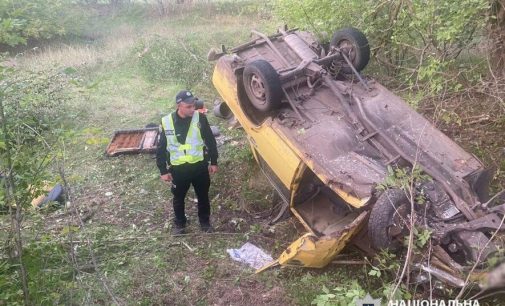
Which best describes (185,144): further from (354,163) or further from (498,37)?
(498,37)

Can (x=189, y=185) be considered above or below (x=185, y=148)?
below

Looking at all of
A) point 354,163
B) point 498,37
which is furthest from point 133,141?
point 498,37

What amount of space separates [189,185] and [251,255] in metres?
1.08

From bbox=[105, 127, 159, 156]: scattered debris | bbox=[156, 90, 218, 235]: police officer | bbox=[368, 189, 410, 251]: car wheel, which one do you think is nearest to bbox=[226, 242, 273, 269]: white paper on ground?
bbox=[156, 90, 218, 235]: police officer

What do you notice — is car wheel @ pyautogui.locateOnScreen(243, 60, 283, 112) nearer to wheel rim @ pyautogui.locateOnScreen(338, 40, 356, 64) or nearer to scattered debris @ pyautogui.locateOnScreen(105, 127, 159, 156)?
Answer: wheel rim @ pyautogui.locateOnScreen(338, 40, 356, 64)

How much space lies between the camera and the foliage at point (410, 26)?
5.41 m

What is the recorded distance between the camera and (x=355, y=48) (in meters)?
5.41

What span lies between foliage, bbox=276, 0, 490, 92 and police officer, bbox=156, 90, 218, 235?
2805mm

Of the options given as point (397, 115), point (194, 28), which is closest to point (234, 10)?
point (194, 28)

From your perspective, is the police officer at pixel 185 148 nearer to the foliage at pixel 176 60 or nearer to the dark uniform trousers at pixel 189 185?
the dark uniform trousers at pixel 189 185

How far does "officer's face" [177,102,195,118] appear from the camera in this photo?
4.47 metres

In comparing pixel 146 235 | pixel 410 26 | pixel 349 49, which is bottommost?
pixel 146 235

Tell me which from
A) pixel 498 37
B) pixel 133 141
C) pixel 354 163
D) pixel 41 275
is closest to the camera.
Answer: pixel 41 275

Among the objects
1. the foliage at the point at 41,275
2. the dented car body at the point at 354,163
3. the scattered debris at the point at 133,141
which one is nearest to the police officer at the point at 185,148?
the dented car body at the point at 354,163
